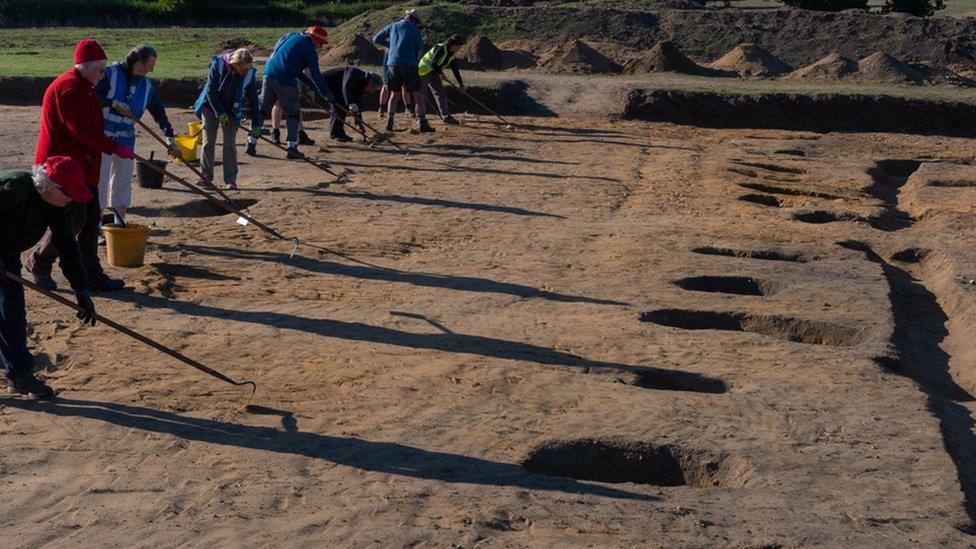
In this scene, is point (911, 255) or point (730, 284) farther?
point (911, 255)

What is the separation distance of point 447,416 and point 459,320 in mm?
1898

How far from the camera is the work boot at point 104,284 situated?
8.80m

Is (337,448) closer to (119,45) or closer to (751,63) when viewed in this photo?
(751,63)

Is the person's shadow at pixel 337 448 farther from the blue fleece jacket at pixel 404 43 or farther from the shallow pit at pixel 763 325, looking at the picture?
the blue fleece jacket at pixel 404 43

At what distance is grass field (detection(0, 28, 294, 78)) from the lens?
23609 millimetres

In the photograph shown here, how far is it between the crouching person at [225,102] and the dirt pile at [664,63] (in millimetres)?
15098

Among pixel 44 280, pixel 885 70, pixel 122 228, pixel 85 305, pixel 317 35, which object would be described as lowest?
pixel 44 280

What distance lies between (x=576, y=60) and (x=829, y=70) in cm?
506

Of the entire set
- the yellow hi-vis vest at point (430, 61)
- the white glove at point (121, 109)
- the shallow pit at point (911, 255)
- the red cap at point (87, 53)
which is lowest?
the shallow pit at point (911, 255)

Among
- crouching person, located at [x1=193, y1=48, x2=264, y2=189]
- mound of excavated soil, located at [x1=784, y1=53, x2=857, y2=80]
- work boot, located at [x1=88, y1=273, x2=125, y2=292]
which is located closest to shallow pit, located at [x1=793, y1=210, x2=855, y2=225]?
crouching person, located at [x1=193, y1=48, x2=264, y2=189]

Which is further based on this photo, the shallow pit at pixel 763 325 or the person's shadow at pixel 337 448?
the shallow pit at pixel 763 325

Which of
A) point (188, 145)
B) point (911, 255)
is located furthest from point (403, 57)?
point (911, 255)

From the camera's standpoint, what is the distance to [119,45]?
95.6 ft

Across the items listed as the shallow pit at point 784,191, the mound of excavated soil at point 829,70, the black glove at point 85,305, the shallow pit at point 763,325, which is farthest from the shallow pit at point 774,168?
the black glove at point 85,305
